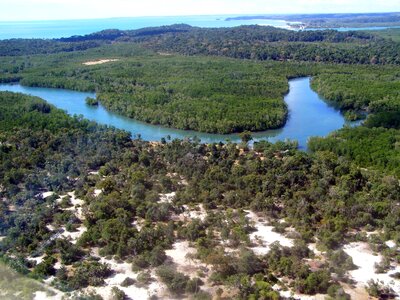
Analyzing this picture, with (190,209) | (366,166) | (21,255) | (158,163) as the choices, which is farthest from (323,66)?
(21,255)

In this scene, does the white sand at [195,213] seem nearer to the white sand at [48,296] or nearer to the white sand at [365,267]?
the white sand at [365,267]

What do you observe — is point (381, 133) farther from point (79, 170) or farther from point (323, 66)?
point (323, 66)

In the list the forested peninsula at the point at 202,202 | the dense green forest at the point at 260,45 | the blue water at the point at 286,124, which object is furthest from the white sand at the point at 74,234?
the dense green forest at the point at 260,45

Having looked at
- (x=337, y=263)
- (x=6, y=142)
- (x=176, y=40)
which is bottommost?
(x=337, y=263)

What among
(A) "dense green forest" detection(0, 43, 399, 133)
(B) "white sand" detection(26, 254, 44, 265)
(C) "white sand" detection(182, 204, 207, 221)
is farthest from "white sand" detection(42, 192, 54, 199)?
(A) "dense green forest" detection(0, 43, 399, 133)

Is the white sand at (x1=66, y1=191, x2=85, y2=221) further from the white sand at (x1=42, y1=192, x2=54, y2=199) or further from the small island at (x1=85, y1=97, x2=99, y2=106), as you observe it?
the small island at (x1=85, y1=97, x2=99, y2=106)

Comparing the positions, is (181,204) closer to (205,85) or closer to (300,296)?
(300,296)

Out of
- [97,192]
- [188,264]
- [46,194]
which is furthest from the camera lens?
[97,192]

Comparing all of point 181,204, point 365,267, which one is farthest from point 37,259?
point 365,267
